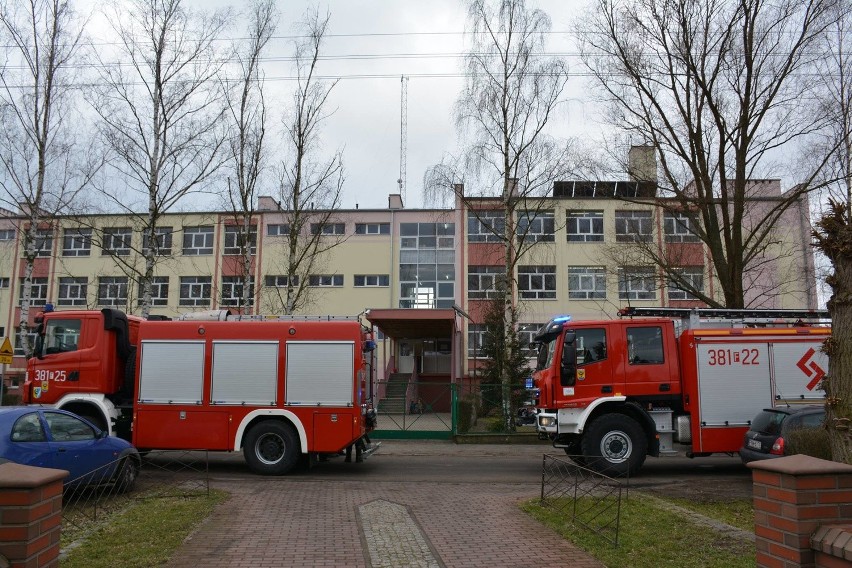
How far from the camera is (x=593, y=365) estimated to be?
41.7 feet

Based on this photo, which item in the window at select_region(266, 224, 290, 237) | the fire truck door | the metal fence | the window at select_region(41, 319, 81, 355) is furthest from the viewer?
the window at select_region(266, 224, 290, 237)

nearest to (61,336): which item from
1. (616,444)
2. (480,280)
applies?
(616,444)

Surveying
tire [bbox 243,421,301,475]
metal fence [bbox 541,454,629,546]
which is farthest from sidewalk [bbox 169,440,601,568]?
tire [bbox 243,421,301,475]

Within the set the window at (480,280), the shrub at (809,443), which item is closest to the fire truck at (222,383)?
the shrub at (809,443)

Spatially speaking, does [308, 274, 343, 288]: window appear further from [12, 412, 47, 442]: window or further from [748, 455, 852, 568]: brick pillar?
[748, 455, 852, 568]: brick pillar

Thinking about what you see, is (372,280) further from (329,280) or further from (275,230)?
(275,230)

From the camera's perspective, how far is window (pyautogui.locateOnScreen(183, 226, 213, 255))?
1558 inches

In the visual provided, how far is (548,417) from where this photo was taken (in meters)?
12.8

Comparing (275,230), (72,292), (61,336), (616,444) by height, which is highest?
(275,230)

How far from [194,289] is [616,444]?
32.5 meters

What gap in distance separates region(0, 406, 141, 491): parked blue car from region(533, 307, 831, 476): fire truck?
7878 mm

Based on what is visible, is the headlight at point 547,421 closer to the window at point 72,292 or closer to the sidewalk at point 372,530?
the sidewalk at point 372,530

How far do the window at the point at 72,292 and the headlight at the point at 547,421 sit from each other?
36.3 metres

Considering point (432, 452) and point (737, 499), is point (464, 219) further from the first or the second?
point (737, 499)
